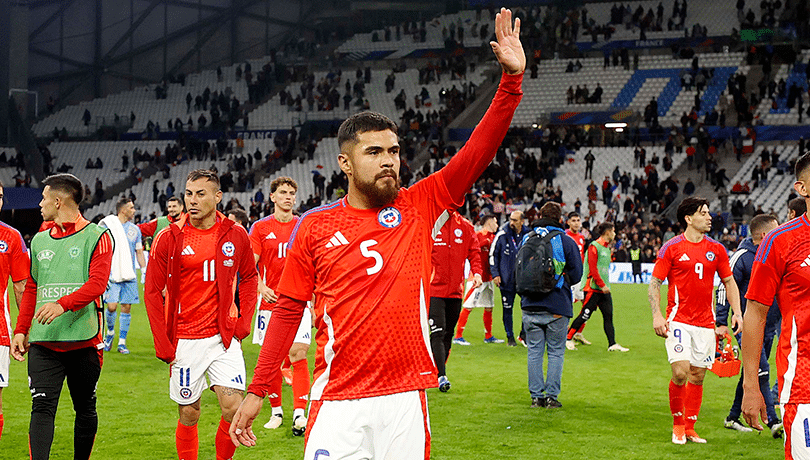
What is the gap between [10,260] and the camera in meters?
6.66

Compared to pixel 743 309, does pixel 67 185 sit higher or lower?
higher

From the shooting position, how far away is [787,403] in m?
4.45

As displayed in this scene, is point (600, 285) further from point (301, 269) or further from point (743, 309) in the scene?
point (301, 269)

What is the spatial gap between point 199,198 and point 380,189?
3031 millimetres

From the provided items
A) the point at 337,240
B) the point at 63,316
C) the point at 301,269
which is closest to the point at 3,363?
the point at 63,316

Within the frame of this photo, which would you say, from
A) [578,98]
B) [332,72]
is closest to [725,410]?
[578,98]

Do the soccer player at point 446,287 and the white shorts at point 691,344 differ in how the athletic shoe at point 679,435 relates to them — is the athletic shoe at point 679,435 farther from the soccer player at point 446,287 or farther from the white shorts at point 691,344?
the soccer player at point 446,287

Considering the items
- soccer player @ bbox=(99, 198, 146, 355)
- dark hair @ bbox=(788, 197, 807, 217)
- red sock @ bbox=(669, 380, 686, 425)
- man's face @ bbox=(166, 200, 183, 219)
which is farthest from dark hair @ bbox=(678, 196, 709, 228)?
soccer player @ bbox=(99, 198, 146, 355)

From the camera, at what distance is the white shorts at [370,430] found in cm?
369

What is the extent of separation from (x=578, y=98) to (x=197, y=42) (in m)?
26.9

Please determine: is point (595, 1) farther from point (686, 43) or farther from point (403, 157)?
point (403, 157)

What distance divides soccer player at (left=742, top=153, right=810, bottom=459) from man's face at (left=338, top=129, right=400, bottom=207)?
7.00 feet

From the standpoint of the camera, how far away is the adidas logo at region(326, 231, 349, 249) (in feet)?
12.6

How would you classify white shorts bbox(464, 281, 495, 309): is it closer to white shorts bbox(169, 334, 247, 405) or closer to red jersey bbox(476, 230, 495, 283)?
red jersey bbox(476, 230, 495, 283)
